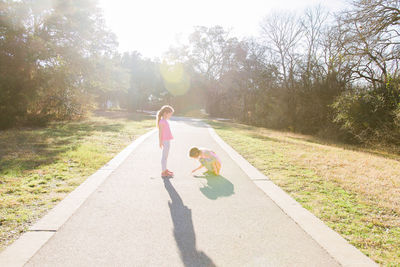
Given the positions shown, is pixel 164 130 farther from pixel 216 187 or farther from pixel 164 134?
pixel 216 187

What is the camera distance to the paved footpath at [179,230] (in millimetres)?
2418

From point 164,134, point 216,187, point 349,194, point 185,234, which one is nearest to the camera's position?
point 185,234

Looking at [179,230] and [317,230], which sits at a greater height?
[317,230]

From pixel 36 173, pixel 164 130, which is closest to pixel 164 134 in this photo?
pixel 164 130

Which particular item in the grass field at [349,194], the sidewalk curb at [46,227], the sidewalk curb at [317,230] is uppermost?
the grass field at [349,194]

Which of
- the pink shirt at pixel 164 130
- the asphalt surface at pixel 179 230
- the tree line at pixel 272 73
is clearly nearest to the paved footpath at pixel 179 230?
the asphalt surface at pixel 179 230

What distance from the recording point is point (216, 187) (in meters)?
4.65

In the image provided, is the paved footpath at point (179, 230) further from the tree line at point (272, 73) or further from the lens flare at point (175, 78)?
the lens flare at point (175, 78)

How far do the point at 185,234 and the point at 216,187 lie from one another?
1833 millimetres

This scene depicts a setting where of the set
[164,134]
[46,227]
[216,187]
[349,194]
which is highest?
[164,134]

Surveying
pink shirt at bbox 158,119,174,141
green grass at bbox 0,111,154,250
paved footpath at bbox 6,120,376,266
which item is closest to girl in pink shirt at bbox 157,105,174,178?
pink shirt at bbox 158,119,174,141

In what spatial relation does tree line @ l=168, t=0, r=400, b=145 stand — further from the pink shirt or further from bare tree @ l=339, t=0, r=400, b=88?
the pink shirt

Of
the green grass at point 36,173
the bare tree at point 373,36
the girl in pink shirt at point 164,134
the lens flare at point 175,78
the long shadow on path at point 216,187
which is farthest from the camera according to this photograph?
the lens flare at point 175,78

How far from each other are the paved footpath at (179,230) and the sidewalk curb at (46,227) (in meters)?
0.08
